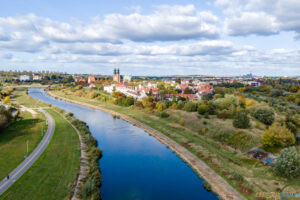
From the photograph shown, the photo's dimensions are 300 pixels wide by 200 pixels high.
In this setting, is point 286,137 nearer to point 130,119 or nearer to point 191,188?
point 191,188

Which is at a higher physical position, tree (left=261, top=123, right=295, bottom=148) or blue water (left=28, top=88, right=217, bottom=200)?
tree (left=261, top=123, right=295, bottom=148)

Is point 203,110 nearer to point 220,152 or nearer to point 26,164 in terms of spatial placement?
point 220,152

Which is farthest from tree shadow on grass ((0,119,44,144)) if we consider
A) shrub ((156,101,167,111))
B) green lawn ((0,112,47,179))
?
shrub ((156,101,167,111))

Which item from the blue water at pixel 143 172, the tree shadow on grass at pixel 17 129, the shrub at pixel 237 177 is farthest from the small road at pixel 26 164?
the shrub at pixel 237 177

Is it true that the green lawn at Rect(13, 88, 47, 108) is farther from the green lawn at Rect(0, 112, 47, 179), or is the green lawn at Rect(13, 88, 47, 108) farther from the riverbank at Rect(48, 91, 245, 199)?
the riverbank at Rect(48, 91, 245, 199)

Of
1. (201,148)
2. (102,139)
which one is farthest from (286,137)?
(102,139)

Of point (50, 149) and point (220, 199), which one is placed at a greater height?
point (50, 149)

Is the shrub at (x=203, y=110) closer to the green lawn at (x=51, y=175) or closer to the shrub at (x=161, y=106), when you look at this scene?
the shrub at (x=161, y=106)
